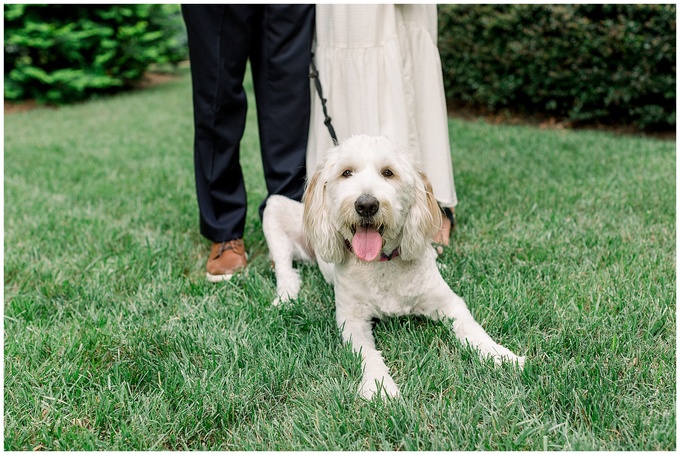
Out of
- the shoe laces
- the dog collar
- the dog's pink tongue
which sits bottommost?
the shoe laces

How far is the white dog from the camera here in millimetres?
2316

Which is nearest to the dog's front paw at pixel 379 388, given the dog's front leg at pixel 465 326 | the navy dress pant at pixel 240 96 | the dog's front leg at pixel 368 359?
the dog's front leg at pixel 368 359

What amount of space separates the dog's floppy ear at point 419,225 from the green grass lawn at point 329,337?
0.36 meters

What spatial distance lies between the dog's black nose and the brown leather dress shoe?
1.31 m

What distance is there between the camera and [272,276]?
336 centimetres

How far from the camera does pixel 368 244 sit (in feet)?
7.88

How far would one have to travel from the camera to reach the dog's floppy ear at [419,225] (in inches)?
96.5

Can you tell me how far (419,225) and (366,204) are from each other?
12.6 inches

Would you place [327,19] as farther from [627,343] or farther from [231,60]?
[627,343]

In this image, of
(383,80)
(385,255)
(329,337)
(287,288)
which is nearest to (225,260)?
(287,288)

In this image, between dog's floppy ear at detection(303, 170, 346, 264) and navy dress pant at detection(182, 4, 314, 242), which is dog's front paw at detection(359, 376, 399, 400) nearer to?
dog's floppy ear at detection(303, 170, 346, 264)

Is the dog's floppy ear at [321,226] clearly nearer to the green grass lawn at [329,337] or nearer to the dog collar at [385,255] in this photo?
the dog collar at [385,255]

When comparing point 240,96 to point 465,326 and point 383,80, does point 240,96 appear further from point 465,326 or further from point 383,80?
point 465,326

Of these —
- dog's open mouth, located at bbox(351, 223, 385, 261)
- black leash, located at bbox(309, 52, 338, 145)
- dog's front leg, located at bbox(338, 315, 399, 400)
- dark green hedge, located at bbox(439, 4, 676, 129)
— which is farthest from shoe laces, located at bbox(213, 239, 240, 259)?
dark green hedge, located at bbox(439, 4, 676, 129)
